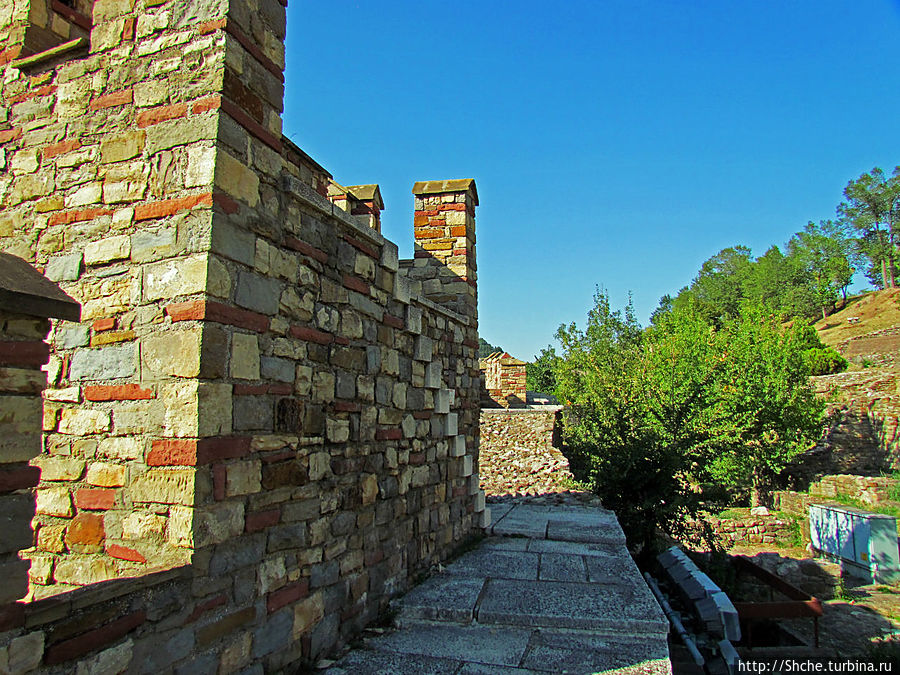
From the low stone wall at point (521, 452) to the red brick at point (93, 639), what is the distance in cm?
966

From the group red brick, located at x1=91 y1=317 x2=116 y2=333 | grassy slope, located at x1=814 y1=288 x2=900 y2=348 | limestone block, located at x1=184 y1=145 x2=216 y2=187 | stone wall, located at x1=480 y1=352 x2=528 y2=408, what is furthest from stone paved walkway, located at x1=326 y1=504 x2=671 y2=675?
grassy slope, located at x1=814 y1=288 x2=900 y2=348

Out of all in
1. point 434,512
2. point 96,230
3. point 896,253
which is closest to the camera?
point 96,230

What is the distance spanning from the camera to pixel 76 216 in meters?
3.18

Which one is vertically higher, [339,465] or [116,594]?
[339,465]

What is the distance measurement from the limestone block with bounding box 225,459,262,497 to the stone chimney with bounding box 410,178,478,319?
4.23 meters

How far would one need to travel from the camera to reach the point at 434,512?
572 centimetres

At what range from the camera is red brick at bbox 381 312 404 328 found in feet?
15.6

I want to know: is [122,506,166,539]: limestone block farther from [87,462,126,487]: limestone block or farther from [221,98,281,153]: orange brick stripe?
[221,98,281,153]: orange brick stripe

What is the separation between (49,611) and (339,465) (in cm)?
204

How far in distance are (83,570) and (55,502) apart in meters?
0.39

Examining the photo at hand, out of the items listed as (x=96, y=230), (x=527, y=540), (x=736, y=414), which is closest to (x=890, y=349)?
(x=736, y=414)

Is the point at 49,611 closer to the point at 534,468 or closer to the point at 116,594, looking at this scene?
the point at 116,594

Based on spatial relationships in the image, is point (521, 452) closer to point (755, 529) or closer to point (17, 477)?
point (755, 529)

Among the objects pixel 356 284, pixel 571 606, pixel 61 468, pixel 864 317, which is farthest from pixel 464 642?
pixel 864 317
